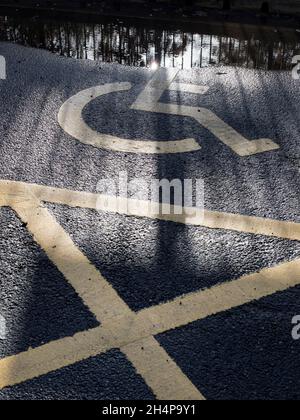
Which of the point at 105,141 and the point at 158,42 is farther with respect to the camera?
the point at 158,42

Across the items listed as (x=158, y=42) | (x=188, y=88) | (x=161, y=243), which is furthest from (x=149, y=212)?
(x=158, y=42)

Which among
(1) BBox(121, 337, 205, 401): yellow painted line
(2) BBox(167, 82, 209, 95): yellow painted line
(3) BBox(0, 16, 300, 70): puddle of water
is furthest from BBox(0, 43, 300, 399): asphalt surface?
(3) BBox(0, 16, 300, 70): puddle of water

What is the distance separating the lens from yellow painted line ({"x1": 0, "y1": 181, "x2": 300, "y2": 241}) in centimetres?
491

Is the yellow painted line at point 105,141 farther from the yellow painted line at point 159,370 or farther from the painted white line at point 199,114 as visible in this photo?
the yellow painted line at point 159,370

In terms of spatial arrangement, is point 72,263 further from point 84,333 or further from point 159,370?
point 159,370

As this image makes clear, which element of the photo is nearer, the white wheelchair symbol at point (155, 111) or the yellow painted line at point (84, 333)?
the yellow painted line at point (84, 333)

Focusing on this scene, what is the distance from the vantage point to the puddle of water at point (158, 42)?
8.59 metres

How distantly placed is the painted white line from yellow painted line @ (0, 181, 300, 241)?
1.23 m

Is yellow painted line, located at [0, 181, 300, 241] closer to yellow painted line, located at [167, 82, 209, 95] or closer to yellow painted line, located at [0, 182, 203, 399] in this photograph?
yellow painted line, located at [0, 182, 203, 399]

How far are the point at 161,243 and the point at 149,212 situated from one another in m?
0.47

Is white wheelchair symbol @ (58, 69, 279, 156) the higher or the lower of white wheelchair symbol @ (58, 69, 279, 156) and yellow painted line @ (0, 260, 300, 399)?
the higher

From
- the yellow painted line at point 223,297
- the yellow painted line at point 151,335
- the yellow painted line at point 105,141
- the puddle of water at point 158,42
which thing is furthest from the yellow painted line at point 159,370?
the puddle of water at point 158,42

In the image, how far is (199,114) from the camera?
693cm

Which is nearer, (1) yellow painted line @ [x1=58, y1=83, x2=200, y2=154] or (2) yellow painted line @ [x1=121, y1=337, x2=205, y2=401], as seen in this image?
(2) yellow painted line @ [x1=121, y1=337, x2=205, y2=401]
